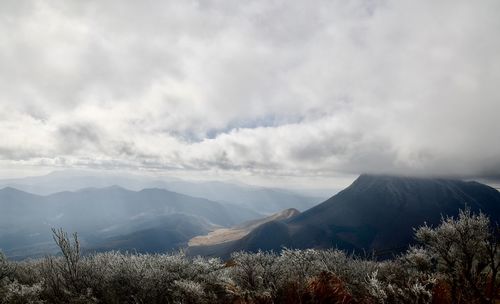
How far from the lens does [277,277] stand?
750 inches

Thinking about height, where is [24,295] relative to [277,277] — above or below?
below

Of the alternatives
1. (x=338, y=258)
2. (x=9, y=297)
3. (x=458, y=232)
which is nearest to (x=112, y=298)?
(x=9, y=297)

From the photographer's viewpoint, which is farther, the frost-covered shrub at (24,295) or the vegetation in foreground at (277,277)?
the frost-covered shrub at (24,295)

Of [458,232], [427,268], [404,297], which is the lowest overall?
[427,268]

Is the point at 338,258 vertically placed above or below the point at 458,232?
below

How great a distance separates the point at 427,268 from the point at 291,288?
13362mm

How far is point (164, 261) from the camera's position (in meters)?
23.5

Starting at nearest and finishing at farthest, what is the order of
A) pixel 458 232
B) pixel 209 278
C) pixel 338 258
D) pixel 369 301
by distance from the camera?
pixel 369 301 < pixel 458 232 < pixel 209 278 < pixel 338 258

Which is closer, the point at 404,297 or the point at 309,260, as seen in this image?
the point at 404,297

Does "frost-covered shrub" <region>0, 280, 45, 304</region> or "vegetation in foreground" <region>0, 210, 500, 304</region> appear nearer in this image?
"vegetation in foreground" <region>0, 210, 500, 304</region>

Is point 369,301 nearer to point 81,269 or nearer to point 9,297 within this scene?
point 81,269

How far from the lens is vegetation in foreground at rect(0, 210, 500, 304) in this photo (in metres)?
15.6

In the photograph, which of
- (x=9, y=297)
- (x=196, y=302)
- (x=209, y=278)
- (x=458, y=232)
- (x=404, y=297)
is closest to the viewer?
(x=404, y=297)

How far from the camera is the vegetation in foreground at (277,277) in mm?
15641
